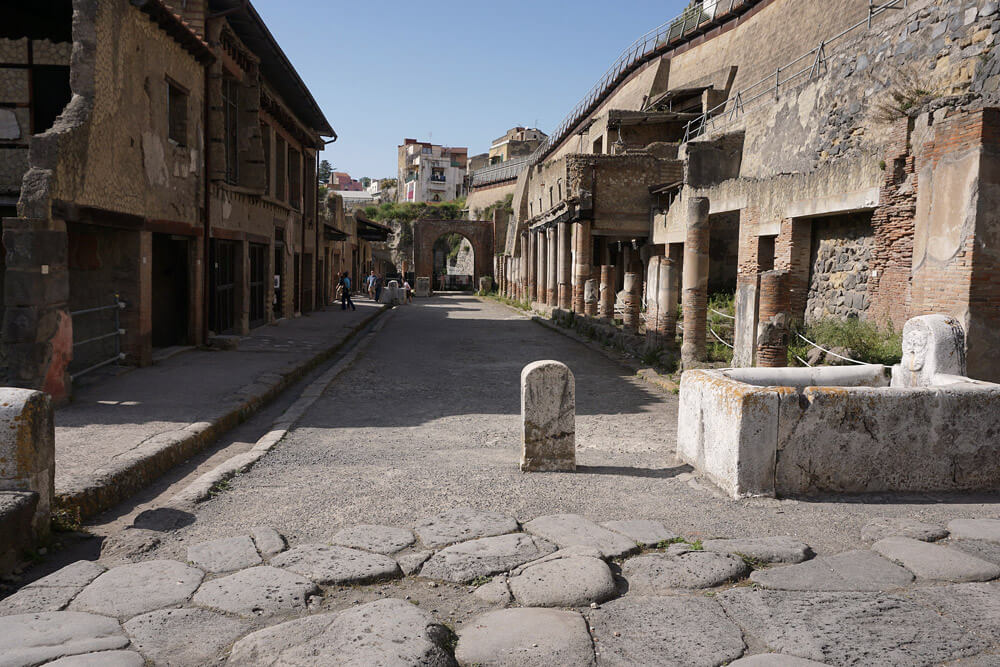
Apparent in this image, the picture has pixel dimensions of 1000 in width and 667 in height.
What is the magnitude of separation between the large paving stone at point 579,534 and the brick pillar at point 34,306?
5.34 meters

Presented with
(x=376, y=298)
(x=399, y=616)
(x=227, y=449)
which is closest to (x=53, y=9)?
(x=227, y=449)

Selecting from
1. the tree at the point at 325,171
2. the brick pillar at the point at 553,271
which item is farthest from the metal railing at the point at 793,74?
the tree at the point at 325,171

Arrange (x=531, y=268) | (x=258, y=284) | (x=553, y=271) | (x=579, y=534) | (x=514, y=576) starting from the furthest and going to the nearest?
(x=531, y=268) → (x=553, y=271) → (x=258, y=284) → (x=579, y=534) → (x=514, y=576)

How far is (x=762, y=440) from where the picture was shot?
15.8ft

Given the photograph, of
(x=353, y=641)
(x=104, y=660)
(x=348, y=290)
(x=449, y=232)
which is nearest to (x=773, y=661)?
(x=353, y=641)

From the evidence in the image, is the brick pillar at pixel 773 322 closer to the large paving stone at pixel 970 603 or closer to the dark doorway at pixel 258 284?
the large paving stone at pixel 970 603

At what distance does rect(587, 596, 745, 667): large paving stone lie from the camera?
9.57 ft

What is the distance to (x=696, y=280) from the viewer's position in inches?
454

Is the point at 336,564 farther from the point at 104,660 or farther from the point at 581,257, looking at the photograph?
the point at 581,257

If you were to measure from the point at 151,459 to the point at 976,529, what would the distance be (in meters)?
5.43

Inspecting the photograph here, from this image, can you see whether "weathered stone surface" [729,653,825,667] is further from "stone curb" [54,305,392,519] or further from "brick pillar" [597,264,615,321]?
"brick pillar" [597,264,615,321]

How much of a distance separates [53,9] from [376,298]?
21.8 metres

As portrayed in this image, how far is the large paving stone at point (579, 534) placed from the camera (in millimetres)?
4051

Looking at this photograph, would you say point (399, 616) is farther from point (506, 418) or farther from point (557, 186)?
point (557, 186)
